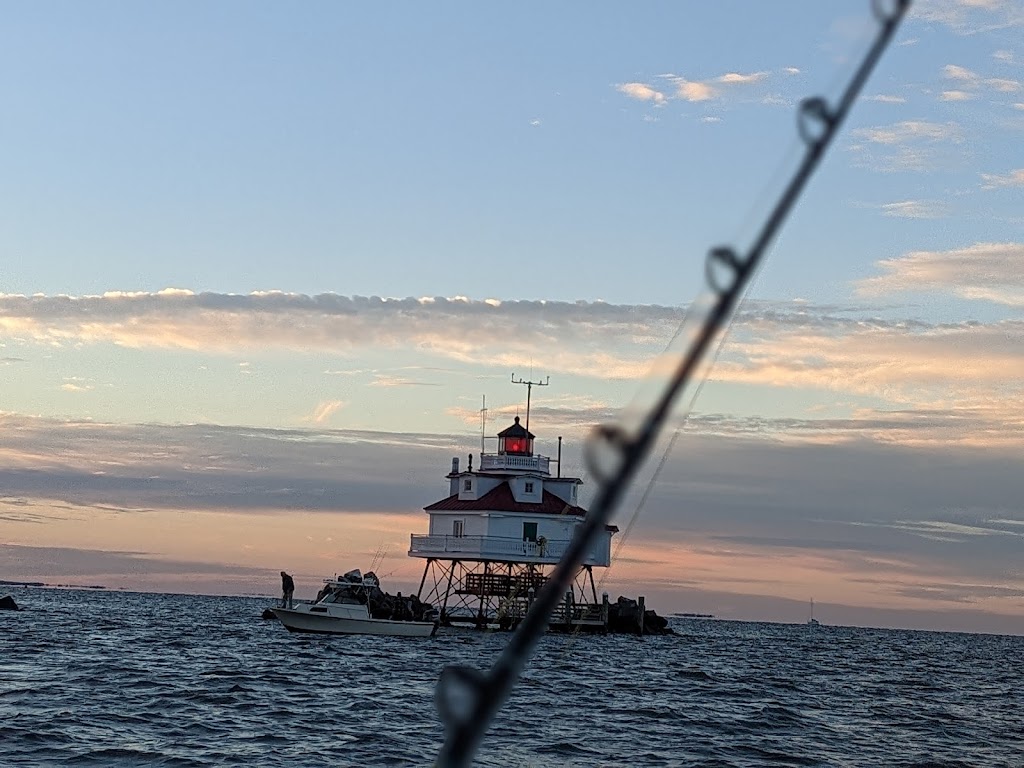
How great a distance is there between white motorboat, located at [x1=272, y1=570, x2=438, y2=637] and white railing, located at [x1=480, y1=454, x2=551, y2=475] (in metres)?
8.11

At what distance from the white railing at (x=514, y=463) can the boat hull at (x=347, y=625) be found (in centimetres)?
833

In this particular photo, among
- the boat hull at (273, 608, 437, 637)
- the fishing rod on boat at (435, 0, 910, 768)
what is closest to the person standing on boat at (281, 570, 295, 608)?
the boat hull at (273, 608, 437, 637)

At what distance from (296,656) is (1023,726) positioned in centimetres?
2681

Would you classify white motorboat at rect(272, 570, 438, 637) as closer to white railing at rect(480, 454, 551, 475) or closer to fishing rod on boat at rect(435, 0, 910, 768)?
white railing at rect(480, 454, 551, 475)

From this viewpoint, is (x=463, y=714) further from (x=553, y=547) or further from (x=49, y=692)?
(x=553, y=547)

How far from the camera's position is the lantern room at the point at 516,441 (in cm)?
7078

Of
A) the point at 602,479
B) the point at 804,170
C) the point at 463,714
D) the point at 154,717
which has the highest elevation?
the point at 804,170

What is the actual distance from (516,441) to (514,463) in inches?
79.6

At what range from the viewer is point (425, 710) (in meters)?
34.8

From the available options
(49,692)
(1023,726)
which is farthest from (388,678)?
(1023,726)

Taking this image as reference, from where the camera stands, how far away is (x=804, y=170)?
457cm

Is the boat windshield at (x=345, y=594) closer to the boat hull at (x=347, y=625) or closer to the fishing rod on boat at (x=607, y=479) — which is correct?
the boat hull at (x=347, y=625)

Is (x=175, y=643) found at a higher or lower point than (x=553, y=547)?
lower

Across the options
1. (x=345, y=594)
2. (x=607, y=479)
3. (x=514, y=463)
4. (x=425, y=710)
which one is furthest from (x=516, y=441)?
(x=607, y=479)
